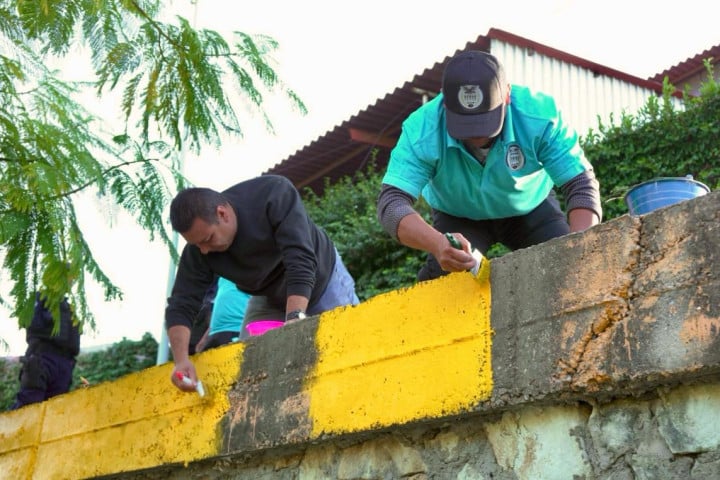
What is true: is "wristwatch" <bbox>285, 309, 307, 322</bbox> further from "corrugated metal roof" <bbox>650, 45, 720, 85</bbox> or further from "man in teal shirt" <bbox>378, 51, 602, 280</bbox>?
"corrugated metal roof" <bbox>650, 45, 720, 85</bbox>

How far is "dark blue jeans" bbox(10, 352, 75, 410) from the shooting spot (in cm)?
625

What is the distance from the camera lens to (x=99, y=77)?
12.7 feet

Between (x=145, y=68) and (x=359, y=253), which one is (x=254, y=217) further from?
(x=359, y=253)

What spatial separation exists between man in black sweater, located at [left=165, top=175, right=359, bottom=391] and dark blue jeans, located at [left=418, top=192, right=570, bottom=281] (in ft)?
1.89

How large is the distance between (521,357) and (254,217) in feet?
6.04

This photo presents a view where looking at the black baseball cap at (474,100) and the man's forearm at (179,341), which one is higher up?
the black baseball cap at (474,100)

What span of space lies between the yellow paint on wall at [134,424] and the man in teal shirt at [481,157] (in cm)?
100

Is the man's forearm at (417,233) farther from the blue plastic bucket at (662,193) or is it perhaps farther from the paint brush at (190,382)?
the paint brush at (190,382)

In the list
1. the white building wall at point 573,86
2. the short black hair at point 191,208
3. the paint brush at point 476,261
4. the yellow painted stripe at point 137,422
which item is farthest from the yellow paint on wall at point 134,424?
the white building wall at point 573,86

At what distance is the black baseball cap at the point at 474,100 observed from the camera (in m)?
3.16

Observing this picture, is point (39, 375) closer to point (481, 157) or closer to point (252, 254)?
point (252, 254)

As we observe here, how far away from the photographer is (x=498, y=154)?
3.34 metres

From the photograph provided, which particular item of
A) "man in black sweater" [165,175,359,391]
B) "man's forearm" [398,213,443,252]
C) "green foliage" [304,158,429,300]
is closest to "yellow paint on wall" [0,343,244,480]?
"man in black sweater" [165,175,359,391]

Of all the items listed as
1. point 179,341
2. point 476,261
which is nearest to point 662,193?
point 476,261
